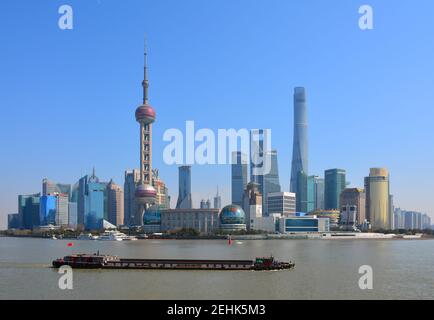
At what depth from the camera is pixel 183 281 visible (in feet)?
186

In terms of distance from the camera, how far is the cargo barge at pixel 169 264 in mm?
68812

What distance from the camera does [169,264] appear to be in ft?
235

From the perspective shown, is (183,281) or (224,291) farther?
(183,281)

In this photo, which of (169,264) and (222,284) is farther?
(169,264)

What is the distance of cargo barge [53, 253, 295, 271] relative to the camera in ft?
226

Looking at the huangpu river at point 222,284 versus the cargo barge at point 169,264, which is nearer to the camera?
the huangpu river at point 222,284

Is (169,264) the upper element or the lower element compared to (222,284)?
lower

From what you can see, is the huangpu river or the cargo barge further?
the cargo barge
